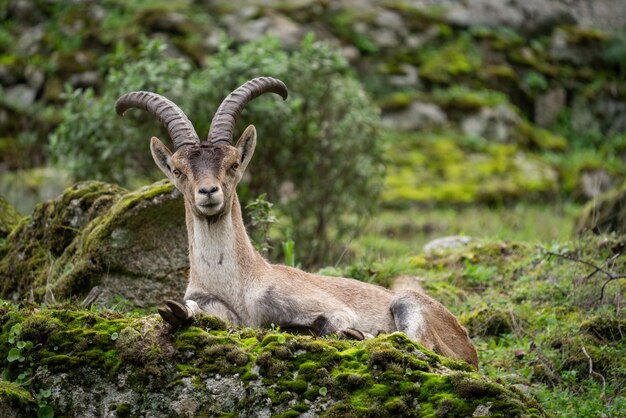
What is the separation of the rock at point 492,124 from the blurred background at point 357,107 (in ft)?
0.18

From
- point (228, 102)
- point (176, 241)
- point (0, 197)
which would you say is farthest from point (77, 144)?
point (228, 102)

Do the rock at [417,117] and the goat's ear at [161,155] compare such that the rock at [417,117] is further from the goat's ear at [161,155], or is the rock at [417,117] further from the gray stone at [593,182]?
the goat's ear at [161,155]

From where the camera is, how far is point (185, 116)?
28.8 ft

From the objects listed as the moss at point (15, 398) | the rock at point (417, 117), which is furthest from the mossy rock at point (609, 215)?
the rock at point (417, 117)

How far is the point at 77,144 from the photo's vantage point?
46.8ft

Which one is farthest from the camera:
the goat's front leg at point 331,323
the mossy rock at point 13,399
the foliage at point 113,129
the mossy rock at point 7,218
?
the foliage at point 113,129

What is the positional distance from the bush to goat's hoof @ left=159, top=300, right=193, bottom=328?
646 centimetres

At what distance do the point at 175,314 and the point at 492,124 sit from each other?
1951 cm

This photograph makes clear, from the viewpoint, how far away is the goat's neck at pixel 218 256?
8.48 meters

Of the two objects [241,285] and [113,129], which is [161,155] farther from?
[113,129]

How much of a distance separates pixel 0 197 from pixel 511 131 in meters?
16.3

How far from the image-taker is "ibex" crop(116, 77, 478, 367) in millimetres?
8344

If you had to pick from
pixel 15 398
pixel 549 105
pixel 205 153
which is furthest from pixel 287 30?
pixel 15 398

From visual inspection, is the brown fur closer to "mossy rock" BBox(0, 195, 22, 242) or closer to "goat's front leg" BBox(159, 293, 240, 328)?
"goat's front leg" BBox(159, 293, 240, 328)
